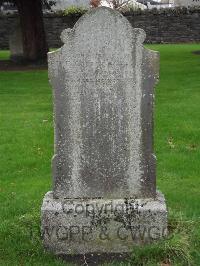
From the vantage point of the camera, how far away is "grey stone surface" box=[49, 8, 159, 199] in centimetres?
520

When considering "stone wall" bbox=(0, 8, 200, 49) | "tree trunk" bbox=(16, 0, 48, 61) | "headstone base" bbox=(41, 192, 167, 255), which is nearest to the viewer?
"headstone base" bbox=(41, 192, 167, 255)

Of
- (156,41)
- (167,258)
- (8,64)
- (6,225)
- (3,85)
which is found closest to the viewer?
(167,258)

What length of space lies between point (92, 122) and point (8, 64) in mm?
19080

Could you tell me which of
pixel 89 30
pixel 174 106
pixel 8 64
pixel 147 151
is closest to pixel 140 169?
pixel 147 151

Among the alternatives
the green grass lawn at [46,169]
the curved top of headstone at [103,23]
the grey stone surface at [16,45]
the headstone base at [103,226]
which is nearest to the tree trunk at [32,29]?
the grey stone surface at [16,45]

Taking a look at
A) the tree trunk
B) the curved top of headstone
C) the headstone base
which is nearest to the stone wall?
the tree trunk

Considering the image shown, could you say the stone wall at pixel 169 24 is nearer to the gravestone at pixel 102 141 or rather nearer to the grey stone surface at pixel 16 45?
the grey stone surface at pixel 16 45

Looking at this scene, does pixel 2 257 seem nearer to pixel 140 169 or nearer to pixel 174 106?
pixel 140 169

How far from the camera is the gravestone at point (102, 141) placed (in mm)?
5207

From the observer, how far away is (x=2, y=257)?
207 inches

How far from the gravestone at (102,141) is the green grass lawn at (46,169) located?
245 mm

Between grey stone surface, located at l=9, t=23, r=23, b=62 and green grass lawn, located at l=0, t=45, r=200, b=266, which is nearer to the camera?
green grass lawn, located at l=0, t=45, r=200, b=266

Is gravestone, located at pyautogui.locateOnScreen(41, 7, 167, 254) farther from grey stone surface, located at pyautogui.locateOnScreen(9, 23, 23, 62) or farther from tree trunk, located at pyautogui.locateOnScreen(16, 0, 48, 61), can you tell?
grey stone surface, located at pyautogui.locateOnScreen(9, 23, 23, 62)

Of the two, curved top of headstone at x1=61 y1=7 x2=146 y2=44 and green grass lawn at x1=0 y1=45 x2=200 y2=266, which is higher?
curved top of headstone at x1=61 y1=7 x2=146 y2=44
